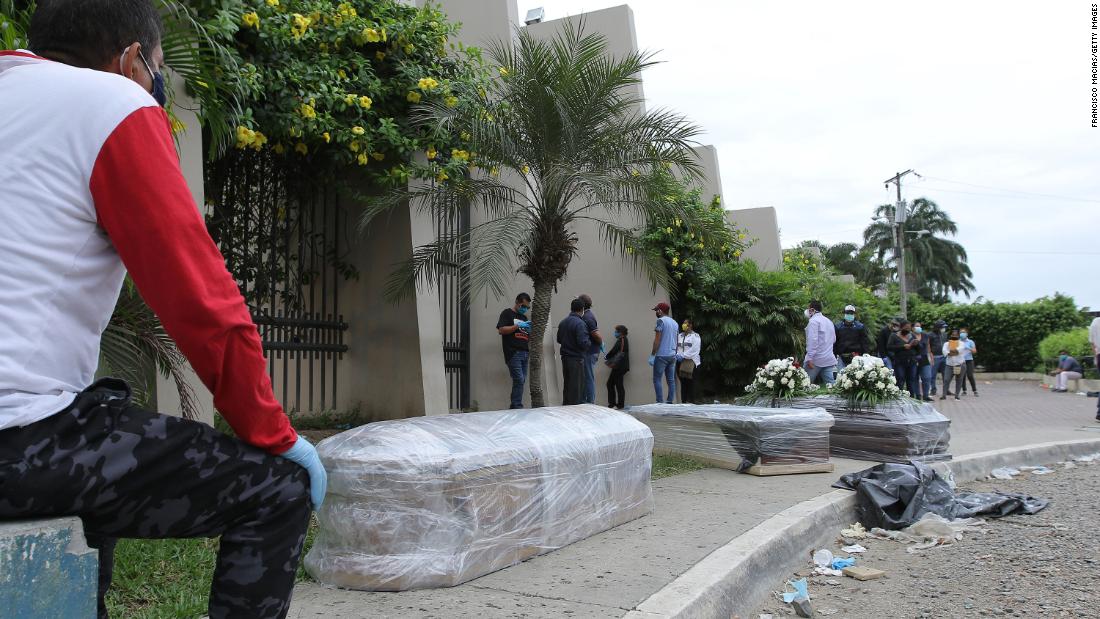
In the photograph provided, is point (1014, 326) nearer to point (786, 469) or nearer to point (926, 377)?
point (926, 377)

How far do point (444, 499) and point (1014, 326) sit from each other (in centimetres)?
3342

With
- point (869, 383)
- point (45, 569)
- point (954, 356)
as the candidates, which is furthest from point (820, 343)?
point (45, 569)

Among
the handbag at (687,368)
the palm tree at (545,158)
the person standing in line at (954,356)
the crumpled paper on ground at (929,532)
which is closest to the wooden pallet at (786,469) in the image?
the crumpled paper on ground at (929,532)

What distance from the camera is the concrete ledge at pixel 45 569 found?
1.49 meters

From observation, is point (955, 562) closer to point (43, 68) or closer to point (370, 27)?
point (43, 68)

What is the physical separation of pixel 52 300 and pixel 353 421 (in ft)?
25.0

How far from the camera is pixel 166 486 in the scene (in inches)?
62.4

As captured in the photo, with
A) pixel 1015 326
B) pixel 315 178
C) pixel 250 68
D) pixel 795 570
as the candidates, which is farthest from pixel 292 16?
pixel 1015 326

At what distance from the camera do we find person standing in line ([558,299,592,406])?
1116cm

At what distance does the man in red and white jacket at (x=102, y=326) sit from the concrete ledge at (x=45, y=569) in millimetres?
33

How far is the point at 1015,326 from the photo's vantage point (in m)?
31.5

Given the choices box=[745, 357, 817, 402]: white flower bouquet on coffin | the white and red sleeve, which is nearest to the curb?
the white and red sleeve

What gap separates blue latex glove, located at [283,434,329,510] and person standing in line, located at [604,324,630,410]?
11815 mm

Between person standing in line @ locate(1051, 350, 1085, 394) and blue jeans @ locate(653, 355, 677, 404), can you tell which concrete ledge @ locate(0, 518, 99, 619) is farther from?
person standing in line @ locate(1051, 350, 1085, 394)
